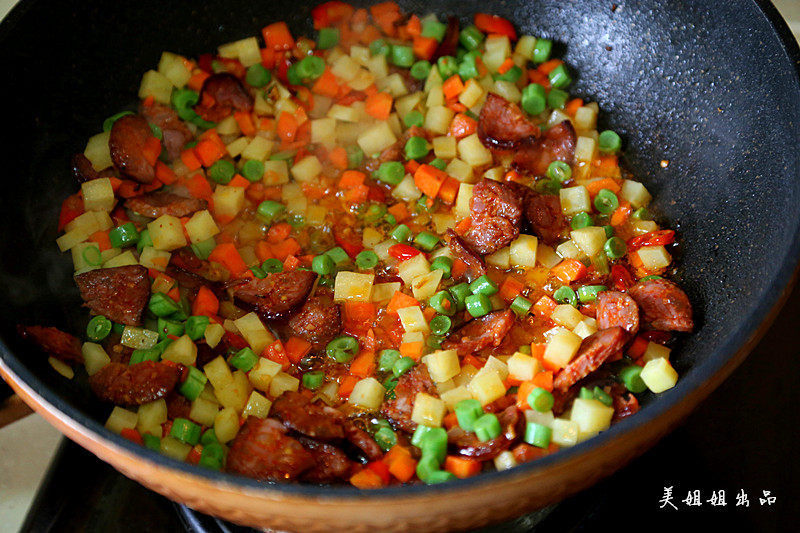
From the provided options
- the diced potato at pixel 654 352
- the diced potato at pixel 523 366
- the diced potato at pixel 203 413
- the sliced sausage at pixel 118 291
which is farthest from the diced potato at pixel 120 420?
the diced potato at pixel 654 352

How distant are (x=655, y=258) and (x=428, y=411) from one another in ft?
2.91

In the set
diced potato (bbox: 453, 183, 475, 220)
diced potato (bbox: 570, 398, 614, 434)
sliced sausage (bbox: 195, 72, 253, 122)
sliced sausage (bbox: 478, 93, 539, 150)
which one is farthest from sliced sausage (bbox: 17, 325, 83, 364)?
sliced sausage (bbox: 478, 93, 539, 150)

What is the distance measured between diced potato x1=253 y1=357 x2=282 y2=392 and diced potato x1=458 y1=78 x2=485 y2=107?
1.20 m

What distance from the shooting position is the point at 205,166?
263 centimetres

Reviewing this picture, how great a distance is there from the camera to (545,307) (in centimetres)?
227

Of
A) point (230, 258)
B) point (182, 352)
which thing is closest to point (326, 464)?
point (182, 352)

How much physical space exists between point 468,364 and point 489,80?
1.17 m

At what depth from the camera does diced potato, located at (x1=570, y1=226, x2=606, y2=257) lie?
2.34 metres

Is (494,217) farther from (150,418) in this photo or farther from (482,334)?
(150,418)

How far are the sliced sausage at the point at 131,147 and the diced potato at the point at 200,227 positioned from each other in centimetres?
24

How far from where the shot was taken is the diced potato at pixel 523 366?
2.04 meters

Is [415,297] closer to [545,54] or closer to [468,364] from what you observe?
[468,364]

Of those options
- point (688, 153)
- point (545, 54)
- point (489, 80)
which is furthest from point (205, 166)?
point (688, 153)

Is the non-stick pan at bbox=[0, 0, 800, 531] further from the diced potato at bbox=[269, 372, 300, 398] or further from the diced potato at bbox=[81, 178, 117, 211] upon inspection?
the diced potato at bbox=[269, 372, 300, 398]
